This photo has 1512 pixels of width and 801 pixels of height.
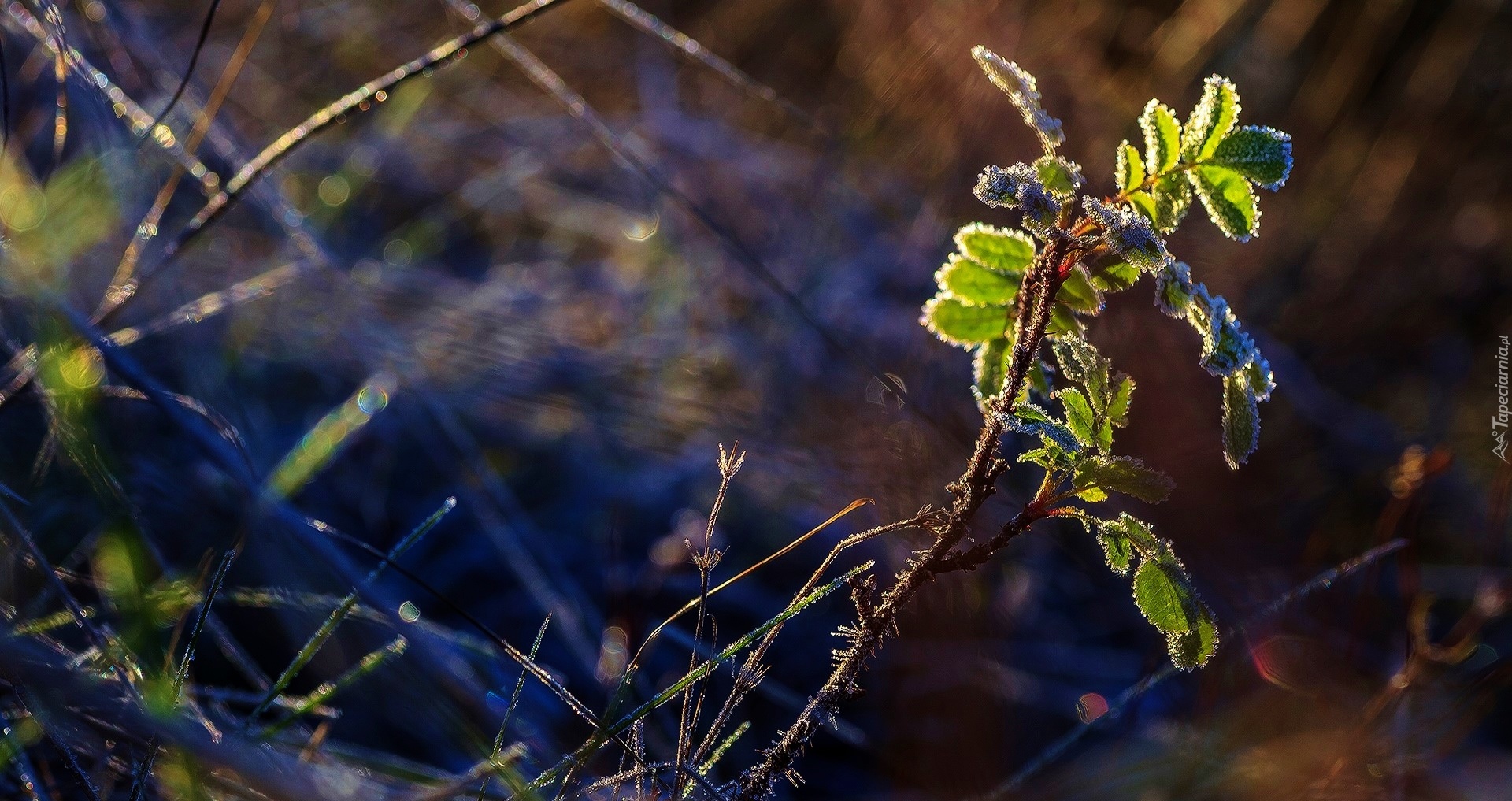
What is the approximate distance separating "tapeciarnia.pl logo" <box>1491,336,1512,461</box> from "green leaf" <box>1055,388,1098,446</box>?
69.2 inches

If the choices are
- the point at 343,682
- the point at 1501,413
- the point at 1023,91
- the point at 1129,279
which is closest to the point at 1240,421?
the point at 1129,279

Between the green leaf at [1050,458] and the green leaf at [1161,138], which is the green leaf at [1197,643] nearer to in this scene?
the green leaf at [1050,458]

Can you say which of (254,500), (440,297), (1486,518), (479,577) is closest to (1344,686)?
(1486,518)

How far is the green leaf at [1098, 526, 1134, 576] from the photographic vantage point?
718mm

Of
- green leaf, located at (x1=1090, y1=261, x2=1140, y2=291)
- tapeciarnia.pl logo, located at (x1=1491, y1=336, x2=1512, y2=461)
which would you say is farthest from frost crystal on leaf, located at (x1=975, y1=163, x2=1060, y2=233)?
tapeciarnia.pl logo, located at (x1=1491, y1=336, x2=1512, y2=461)

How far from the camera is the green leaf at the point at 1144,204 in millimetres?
729

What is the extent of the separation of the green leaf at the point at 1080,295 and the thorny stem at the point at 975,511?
3 cm

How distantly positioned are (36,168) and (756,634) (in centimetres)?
251

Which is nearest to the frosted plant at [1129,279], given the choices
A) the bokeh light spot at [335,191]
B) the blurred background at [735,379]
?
the blurred background at [735,379]

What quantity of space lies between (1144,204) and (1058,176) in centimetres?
9

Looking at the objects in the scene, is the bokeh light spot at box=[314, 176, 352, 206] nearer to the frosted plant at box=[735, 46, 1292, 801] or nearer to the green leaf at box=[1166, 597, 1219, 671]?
the frosted plant at box=[735, 46, 1292, 801]

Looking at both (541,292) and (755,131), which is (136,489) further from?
(755,131)

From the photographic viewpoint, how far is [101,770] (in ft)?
3.21

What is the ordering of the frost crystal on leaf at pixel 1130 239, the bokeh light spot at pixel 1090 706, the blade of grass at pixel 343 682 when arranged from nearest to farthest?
the frost crystal on leaf at pixel 1130 239 → the blade of grass at pixel 343 682 → the bokeh light spot at pixel 1090 706
